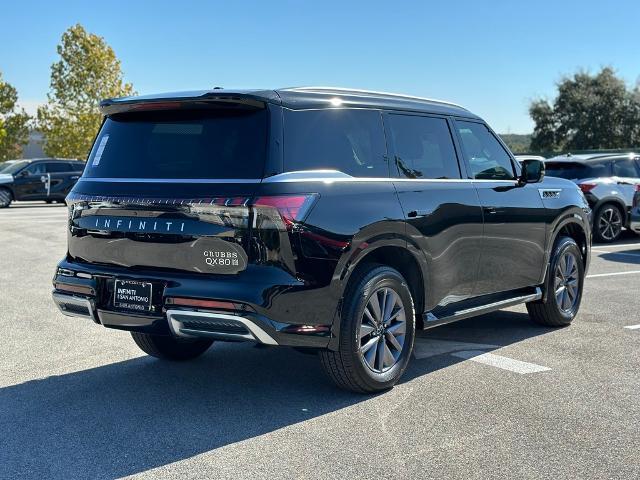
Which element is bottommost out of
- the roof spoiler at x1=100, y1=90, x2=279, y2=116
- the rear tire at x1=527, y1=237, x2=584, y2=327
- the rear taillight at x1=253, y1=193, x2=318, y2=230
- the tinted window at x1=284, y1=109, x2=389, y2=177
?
the rear tire at x1=527, y1=237, x2=584, y2=327

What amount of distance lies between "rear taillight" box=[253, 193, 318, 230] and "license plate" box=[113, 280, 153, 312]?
0.87 m

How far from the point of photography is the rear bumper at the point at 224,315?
4.46 meters

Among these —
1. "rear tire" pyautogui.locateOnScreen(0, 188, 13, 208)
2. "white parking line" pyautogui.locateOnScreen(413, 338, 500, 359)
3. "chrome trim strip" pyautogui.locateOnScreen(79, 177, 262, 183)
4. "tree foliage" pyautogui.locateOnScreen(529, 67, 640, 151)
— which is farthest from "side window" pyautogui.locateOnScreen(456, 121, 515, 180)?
"tree foliage" pyautogui.locateOnScreen(529, 67, 640, 151)

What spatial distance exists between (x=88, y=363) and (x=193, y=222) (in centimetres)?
198

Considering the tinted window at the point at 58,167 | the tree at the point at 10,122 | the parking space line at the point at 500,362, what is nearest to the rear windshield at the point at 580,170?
the parking space line at the point at 500,362

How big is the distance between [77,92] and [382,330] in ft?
170

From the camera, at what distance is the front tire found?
4.86 metres

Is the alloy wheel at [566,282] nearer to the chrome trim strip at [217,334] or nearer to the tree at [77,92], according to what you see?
the chrome trim strip at [217,334]

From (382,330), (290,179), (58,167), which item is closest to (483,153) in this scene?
(382,330)

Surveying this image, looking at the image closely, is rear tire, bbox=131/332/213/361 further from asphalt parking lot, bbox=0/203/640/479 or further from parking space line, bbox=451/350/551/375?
parking space line, bbox=451/350/551/375

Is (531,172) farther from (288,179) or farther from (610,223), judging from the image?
(610,223)

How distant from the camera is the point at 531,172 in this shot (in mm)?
6707

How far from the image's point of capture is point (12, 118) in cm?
5650

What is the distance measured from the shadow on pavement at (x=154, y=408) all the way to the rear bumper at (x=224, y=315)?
490 mm
